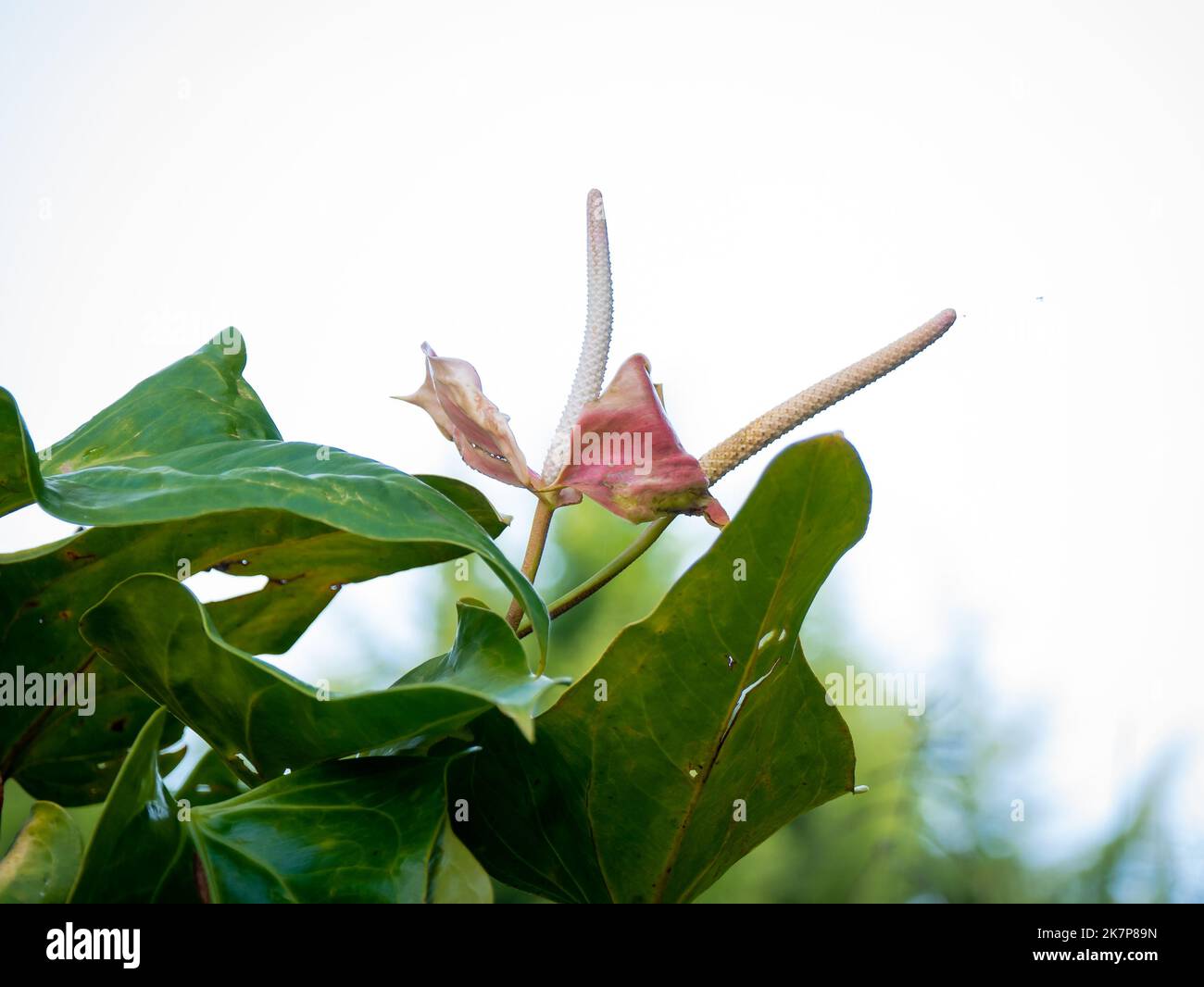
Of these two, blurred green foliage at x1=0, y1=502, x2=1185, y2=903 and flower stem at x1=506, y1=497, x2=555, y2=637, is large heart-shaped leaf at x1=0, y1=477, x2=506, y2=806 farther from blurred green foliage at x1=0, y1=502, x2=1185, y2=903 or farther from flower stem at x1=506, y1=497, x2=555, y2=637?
blurred green foliage at x1=0, y1=502, x2=1185, y2=903

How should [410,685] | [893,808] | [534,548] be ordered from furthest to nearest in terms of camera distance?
[893,808]
[534,548]
[410,685]

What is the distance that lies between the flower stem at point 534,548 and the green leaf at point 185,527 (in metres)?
0.02

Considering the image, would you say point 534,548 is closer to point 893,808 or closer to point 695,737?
point 695,737

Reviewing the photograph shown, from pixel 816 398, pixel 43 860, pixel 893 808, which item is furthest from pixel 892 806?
pixel 43 860

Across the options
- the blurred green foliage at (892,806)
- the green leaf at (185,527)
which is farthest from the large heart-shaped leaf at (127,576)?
the blurred green foliage at (892,806)

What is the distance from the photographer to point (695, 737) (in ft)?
0.81

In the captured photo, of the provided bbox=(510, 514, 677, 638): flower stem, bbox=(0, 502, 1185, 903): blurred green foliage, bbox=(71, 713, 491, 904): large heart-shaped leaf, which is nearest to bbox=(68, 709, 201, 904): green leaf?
bbox=(71, 713, 491, 904): large heart-shaped leaf

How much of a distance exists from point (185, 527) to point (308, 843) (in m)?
0.10

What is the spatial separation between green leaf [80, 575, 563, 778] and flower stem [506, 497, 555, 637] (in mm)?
31

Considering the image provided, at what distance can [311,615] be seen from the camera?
12.9 inches

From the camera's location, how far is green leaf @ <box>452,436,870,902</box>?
22 centimetres

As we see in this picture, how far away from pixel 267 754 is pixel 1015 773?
166cm

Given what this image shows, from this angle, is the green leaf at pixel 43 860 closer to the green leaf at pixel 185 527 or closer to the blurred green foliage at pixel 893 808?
the green leaf at pixel 185 527

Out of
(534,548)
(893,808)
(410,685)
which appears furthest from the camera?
(893,808)
